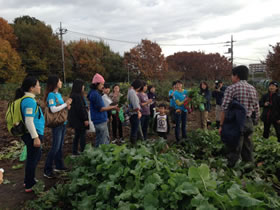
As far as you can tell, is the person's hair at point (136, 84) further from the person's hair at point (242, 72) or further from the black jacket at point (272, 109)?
the black jacket at point (272, 109)

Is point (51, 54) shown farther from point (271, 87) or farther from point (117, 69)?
point (271, 87)

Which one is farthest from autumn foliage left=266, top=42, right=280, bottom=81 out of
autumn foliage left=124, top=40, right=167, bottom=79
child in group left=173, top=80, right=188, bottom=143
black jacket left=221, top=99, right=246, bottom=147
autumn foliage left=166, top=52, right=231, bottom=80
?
autumn foliage left=166, top=52, right=231, bottom=80

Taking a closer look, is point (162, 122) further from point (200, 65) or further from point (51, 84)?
point (200, 65)

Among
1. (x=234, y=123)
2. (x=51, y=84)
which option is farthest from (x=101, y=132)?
(x=234, y=123)

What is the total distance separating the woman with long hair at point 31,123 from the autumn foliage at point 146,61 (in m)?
40.0

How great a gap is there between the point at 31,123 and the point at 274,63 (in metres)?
20.2

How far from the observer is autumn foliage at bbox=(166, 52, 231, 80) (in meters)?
58.3

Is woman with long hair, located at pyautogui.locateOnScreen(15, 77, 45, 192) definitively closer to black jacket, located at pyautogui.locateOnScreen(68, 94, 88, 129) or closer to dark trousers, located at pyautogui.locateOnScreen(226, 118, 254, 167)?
black jacket, located at pyautogui.locateOnScreen(68, 94, 88, 129)

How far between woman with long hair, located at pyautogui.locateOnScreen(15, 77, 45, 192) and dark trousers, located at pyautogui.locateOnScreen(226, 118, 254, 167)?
9.88 feet

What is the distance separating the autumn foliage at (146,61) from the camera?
4312cm

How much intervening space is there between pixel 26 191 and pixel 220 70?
6017cm

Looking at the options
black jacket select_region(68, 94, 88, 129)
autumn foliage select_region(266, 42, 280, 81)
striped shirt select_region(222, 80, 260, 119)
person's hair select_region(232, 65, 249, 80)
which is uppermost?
autumn foliage select_region(266, 42, 280, 81)

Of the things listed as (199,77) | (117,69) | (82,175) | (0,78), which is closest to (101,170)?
(82,175)

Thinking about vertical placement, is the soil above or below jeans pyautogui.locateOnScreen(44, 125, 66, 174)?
below
